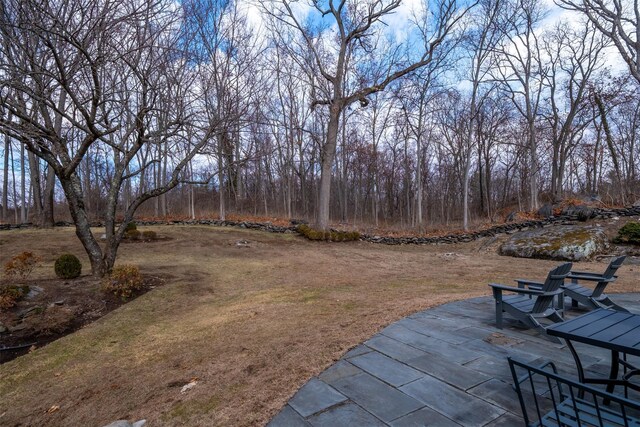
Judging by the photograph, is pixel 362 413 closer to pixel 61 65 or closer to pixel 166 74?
pixel 61 65

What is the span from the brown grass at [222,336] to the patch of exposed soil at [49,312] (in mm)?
338

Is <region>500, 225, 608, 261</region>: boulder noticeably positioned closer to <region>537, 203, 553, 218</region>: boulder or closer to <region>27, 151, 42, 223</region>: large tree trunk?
<region>537, 203, 553, 218</region>: boulder

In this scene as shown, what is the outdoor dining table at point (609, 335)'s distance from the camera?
6.34 feet

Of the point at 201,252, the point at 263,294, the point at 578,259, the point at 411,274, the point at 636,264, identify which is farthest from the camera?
the point at 201,252

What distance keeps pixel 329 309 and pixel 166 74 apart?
5.79 m

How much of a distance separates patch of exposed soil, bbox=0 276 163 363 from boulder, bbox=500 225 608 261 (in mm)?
11001

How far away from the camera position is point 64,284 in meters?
7.08

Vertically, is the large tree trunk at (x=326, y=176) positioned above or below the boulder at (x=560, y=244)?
above

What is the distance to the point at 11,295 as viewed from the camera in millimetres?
5973

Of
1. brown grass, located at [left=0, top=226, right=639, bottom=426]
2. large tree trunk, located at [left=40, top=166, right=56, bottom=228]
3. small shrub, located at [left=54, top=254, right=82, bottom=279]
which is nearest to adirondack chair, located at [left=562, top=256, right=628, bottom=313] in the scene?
brown grass, located at [left=0, top=226, right=639, bottom=426]

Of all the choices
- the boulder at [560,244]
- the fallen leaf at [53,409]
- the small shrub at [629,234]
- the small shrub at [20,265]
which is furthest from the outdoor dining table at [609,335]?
the small shrub at [629,234]

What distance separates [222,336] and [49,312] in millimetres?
3521

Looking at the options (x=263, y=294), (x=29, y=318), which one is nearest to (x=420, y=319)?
(x=263, y=294)

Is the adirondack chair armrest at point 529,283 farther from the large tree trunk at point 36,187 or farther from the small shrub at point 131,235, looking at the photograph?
the large tree trunk at point 36,187
